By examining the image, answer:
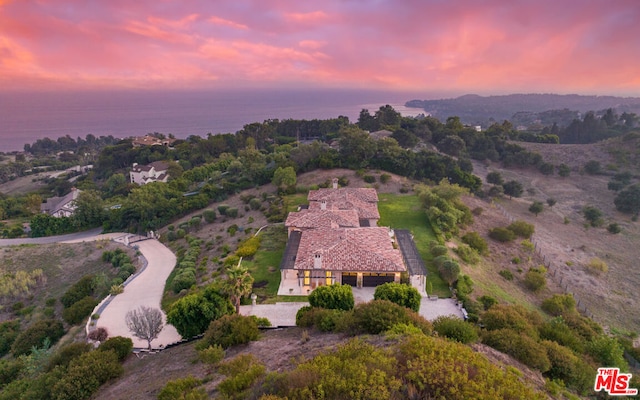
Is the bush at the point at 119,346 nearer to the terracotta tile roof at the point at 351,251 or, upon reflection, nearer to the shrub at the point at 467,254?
the terracotta tile roof at the point at 351,251

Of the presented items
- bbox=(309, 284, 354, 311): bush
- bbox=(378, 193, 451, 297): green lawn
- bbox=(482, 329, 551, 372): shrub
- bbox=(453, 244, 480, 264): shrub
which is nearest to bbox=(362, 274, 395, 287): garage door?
bbox=(378, 193, 451, 297): green lawn

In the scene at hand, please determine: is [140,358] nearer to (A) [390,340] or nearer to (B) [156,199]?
(A) [390,340]

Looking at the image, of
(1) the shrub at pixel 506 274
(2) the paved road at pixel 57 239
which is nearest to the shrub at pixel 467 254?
(1) the shrub at pixel 506 274

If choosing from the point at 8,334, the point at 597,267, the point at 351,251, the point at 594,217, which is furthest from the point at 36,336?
the point at 594,217

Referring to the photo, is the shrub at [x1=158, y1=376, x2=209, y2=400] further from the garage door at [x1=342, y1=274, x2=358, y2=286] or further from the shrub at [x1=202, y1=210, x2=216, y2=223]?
the shrub at [x1=202, y1=210, x2=216, y2=223]

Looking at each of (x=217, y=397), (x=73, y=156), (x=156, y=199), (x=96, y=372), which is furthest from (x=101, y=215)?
(x=73, y=156)

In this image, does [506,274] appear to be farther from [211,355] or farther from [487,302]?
[211,355]
